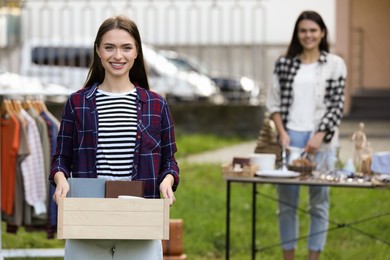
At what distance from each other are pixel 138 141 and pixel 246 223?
5.64 meters

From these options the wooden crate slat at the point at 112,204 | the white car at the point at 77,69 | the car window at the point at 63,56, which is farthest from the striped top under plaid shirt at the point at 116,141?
the car window at the point at 63,56

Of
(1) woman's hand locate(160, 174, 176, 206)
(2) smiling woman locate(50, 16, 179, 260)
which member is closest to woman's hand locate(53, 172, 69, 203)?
(2) smiling woman locate(50, 16, 179, 260)

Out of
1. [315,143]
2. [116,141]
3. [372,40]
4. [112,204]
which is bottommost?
[112,204]

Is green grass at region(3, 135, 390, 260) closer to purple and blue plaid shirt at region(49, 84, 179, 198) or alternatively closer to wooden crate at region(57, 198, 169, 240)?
purple and blue plaid shirt at region(49, 84, 179, 198)

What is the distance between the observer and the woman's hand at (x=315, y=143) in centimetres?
708

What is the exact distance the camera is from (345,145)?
1370 centimetres

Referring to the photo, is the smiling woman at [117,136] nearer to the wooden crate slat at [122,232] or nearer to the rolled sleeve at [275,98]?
the wooden crate slat at [122,232]

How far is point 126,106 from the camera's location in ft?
14.8

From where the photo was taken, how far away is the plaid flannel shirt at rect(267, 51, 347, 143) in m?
7.15

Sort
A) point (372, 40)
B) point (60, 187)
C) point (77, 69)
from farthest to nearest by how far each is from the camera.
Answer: point (372, 40), point (77, 69), point (60, 187)

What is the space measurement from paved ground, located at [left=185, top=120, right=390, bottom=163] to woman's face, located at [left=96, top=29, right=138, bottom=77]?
7504 mm

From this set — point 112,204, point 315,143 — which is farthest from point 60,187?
point 315,143

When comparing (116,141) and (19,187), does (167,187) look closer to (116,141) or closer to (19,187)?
(116,141)

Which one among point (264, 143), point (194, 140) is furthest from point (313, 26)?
point (194, 140)
